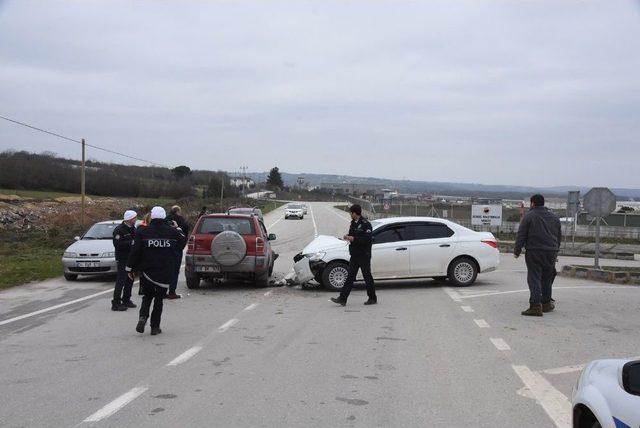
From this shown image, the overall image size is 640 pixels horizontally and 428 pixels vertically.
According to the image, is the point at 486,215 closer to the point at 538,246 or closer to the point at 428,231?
the point at 428,231


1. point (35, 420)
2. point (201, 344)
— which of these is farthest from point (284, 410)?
point (201, 344)

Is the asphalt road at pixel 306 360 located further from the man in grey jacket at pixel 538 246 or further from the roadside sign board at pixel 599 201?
the roadside sign board at pixel 599 201

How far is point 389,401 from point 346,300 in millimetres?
5959

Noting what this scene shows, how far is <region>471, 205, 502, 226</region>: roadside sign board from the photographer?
3378 centimetres

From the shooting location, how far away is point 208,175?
106188 millimetres

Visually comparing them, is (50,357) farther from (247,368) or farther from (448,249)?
(448,249)

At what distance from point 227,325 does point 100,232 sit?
347 inches

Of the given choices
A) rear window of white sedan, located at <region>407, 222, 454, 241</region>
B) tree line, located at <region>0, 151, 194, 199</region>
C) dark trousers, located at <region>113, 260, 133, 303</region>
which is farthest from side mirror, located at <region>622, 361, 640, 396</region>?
tree line, located at <region>0, 151, 194, 199</region>

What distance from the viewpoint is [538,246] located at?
10.2 metres

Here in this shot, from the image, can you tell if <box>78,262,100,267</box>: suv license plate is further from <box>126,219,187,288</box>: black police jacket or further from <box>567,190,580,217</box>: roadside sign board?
<box>567,190,580,217</box>: roadside sign board

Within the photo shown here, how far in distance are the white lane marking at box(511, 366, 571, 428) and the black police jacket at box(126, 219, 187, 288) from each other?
4.60m

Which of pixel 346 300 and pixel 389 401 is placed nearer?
pixel 389 401

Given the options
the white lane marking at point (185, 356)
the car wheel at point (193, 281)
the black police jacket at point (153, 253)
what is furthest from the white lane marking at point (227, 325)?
the car wheel at point (193, 281)

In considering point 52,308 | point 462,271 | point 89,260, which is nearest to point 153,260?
point 52,308
